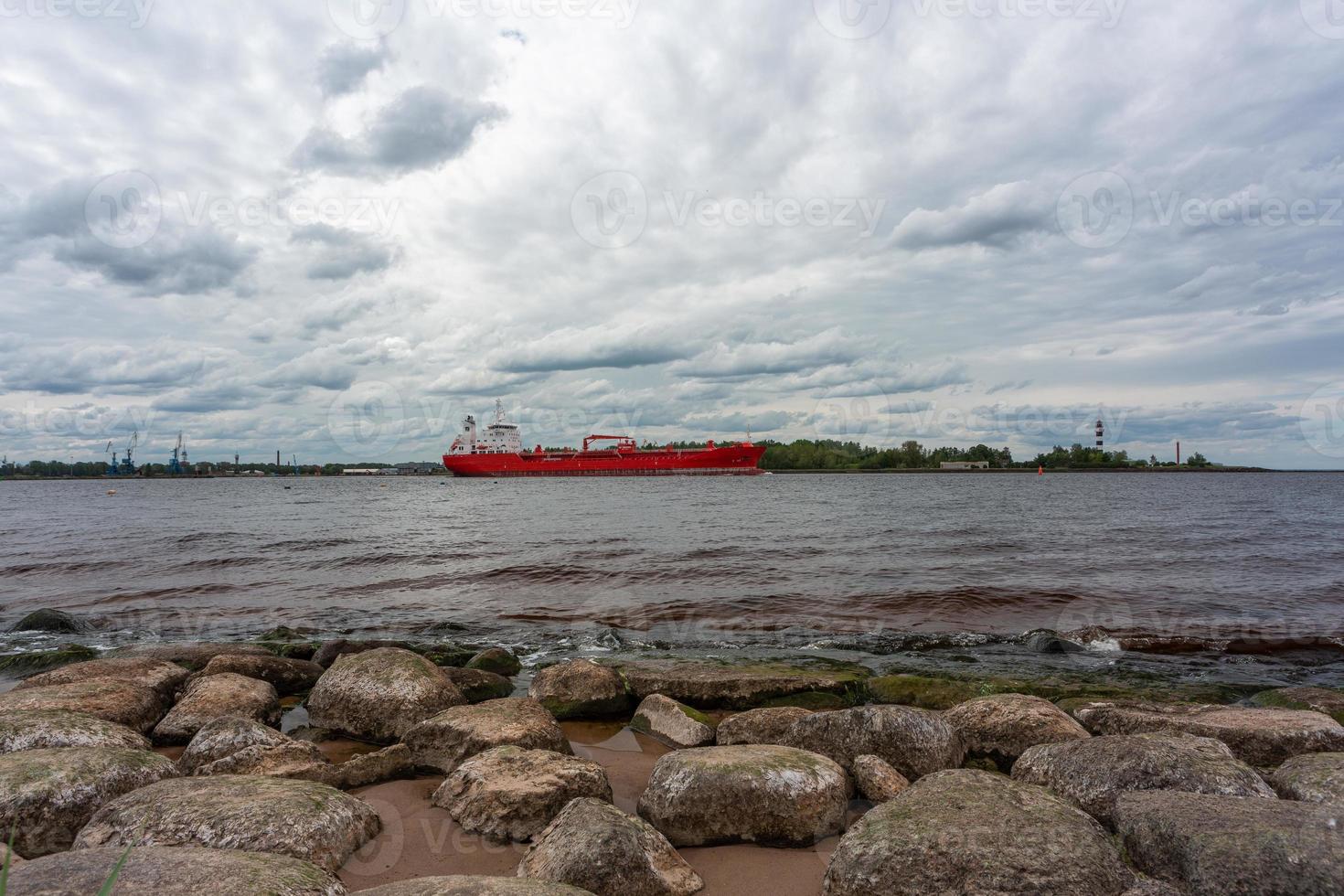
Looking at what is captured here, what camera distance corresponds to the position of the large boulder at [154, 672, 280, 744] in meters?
5.80

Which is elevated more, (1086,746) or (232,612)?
(1086,746)

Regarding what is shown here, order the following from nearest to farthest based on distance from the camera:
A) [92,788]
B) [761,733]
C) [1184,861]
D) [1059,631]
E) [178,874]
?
1. [178,874]
2. [1184,861]
3. [92,788]
4. [761,733]
5. [1059,631]

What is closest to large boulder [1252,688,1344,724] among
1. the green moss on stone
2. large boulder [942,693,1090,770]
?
large boulder [942,693,1090,770]

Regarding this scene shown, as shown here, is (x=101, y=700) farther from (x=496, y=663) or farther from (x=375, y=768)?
(x=496, y=663)

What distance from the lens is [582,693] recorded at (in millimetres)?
6457

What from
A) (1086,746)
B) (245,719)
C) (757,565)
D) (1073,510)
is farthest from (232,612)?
(1073,510)

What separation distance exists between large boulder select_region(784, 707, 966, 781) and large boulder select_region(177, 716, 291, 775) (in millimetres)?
3742

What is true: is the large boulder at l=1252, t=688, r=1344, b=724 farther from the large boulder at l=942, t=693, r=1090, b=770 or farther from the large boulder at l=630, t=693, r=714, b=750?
the large boulder at l=630, t=693, r=714, b=750

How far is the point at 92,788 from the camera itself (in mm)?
4145

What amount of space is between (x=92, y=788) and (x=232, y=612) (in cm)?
889

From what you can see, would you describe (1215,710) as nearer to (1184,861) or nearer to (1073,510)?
(1184,861)

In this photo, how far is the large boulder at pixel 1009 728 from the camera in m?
4.98

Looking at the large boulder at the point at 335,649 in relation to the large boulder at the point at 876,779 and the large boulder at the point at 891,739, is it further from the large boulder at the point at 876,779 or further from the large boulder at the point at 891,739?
the large boulder at the point at 876,779

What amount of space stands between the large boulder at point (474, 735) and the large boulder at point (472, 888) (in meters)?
1.97
